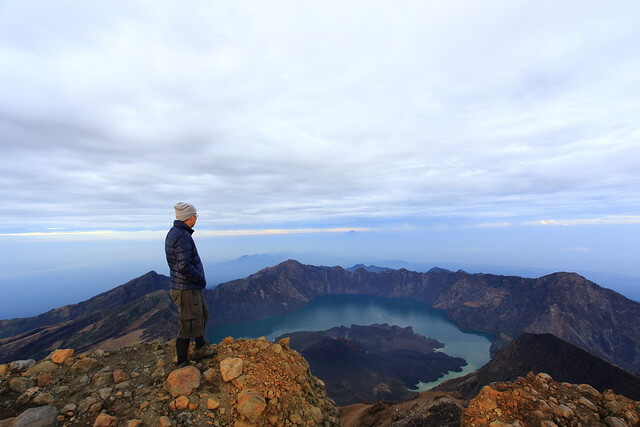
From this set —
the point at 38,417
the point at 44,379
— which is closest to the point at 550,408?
the point at 38,417

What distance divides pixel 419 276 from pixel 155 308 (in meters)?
165

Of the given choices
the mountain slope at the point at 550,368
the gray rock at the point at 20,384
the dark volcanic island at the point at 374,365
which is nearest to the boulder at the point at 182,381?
the gray rock at the point at 20,384

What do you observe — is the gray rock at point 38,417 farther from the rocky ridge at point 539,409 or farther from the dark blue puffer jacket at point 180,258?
the rocky ridge at point 539,409

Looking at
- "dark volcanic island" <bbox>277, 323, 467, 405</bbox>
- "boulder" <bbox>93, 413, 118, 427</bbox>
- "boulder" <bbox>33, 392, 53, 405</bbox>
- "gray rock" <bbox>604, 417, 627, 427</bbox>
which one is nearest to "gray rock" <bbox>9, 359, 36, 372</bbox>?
"boulder" <bbox>33, 392, 53, 405</bbox>

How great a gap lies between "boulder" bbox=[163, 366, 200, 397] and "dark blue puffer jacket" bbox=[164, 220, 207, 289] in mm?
1827

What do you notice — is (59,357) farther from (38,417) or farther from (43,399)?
(38,417)

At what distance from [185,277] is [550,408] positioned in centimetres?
992

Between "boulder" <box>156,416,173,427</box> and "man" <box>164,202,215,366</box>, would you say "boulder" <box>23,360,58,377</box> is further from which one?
"boulder" <box>156,416,173,427</box>

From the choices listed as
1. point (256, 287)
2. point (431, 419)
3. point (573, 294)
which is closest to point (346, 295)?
point (256, 287)

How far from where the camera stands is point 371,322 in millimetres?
134750

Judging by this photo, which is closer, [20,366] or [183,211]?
[20,366]

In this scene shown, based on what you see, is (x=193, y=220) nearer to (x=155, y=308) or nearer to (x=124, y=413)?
(x=124, y=413)

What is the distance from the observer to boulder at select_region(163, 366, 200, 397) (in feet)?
17.9

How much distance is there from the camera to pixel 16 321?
103 metres
